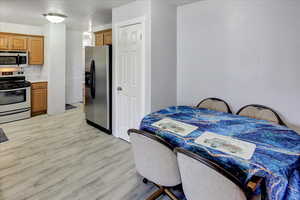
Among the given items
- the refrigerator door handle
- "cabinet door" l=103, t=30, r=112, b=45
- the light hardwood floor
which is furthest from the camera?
"cabinet door" l=103, t=30, r=112, b=45

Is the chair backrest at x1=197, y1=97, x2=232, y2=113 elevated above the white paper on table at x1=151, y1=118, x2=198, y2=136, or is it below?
above

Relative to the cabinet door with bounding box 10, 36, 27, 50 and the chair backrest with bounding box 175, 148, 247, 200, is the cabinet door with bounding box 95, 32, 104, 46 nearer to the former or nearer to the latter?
the cabinet door with bounding box 10, 36, 27, 50

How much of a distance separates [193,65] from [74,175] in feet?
8.31

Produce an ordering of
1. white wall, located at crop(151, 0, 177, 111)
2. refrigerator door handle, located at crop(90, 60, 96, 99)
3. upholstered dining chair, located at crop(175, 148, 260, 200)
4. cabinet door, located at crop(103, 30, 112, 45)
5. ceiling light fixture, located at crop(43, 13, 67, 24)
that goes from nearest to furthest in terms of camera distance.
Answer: upholstered dining chair, located at crop(175, 148, 260, 200), white wall, located at crop(151, 0, 177, 111), ceiling light fixture, located at crop(43, 13, 67, 24), refrigerator door handle, located at crop(90, 60, 96, 99), cabinet door, located at crop(103, 30, 112, 45)

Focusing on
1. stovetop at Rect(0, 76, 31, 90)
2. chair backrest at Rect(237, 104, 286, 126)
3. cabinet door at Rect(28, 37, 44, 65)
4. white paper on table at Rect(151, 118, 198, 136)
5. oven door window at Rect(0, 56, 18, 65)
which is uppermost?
cabinet door at Rect(28, 37, 44, 65)

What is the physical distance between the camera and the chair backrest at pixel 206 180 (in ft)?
3.65

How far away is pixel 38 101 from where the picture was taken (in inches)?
204

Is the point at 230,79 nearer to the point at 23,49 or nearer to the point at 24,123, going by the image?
the point at 24,123

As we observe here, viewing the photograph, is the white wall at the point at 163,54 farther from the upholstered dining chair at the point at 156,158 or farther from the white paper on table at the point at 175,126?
the upholstered dining chair at the point at 156,158

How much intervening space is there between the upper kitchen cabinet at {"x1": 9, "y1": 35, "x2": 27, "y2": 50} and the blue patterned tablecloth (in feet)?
14.7

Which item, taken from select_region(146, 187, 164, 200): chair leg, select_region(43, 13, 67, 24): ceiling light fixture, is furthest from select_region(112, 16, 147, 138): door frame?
select_region(146, 187, 164, 200): chair leg

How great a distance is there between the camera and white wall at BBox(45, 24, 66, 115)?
5.00 meters

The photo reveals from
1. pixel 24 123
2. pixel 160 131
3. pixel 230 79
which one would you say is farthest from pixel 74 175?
pixel 24 123

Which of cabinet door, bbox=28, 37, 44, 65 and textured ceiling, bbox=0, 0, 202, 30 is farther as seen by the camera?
cabinet door, bbox=28, 37, 44, 65
